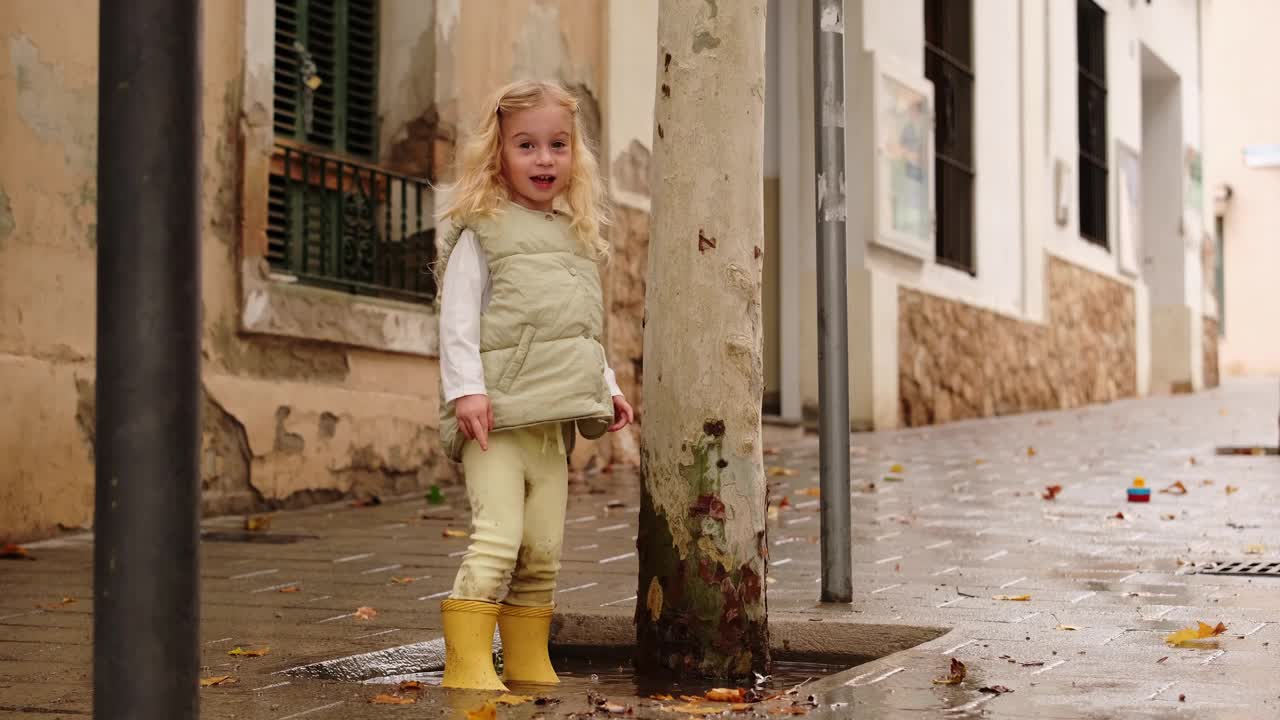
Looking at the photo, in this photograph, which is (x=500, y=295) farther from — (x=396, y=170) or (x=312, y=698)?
(x=396, y=170)

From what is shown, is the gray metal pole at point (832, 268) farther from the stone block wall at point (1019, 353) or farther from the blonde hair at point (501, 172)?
the stone block wall at point (1019, 353)

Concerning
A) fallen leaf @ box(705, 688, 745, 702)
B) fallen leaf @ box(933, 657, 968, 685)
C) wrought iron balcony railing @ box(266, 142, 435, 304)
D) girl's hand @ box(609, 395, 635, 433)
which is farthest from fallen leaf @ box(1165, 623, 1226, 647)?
wrought iron balcony railing @ box(266, 142, 435, 304)

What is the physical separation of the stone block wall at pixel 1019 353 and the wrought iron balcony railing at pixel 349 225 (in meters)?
6.25

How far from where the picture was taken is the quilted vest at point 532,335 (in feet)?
11.7

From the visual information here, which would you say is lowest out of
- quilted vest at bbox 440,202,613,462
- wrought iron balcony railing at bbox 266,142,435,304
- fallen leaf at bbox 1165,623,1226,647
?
fallen leaf at bbox 1165,623,1226,647

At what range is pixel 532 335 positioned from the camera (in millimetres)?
3584

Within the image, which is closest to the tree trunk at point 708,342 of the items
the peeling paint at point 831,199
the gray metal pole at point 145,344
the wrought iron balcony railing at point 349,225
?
the peeling paint at point 831,199

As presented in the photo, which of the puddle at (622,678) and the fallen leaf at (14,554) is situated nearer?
the puddle at (622,678)

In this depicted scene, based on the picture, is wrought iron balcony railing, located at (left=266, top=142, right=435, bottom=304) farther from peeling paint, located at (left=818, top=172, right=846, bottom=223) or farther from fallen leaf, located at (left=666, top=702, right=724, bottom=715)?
fallen leaf, located at (left=666, top=702, right=724, bottom=715)

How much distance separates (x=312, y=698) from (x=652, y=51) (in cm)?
815

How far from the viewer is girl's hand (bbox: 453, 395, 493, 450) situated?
3453 millimetres

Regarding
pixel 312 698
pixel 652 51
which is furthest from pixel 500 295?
pixel 652 51

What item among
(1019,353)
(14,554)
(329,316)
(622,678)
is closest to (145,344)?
(622,678)

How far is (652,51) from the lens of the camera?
10992 mm
